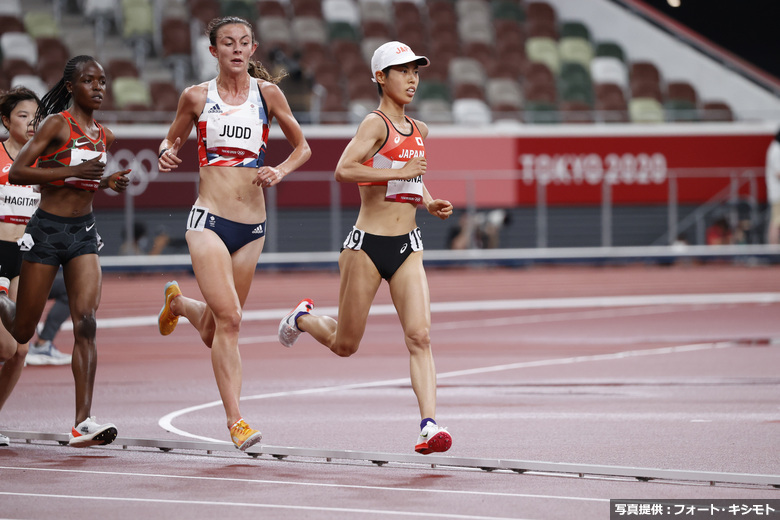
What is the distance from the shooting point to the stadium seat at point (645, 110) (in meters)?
28.4

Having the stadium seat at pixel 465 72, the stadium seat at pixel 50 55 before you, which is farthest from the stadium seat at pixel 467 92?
the stadium seat at pixel 50 55

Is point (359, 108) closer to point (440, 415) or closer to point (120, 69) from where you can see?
point (120, 69)

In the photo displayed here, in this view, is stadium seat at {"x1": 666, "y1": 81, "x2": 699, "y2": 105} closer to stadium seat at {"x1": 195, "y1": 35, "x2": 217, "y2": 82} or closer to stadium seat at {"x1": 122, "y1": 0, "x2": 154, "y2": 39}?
stadium seat at {"x1": 195, "y1": 35, "x2": 217, "y2": 82}

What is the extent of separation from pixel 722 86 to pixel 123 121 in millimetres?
15877

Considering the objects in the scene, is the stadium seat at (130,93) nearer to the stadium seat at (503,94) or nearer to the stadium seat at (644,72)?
the stadium seat at (503,94)

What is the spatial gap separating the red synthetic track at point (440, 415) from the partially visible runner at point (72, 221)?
74 cm

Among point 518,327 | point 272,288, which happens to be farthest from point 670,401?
point 272,288

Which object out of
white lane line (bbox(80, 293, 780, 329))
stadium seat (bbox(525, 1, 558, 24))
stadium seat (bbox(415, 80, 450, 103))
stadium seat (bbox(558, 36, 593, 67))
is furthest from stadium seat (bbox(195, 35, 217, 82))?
stadium seat (bbox(558, 36, 593, 67))

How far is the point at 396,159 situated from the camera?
7.41 m

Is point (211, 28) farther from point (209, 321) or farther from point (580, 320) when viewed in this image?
point (580, 320)

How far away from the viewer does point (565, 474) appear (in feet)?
21.4

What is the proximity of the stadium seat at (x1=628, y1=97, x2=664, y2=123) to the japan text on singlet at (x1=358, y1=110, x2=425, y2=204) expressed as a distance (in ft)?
71.6

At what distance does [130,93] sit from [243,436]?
19616 millimetres

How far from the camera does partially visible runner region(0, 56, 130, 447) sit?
752cm
